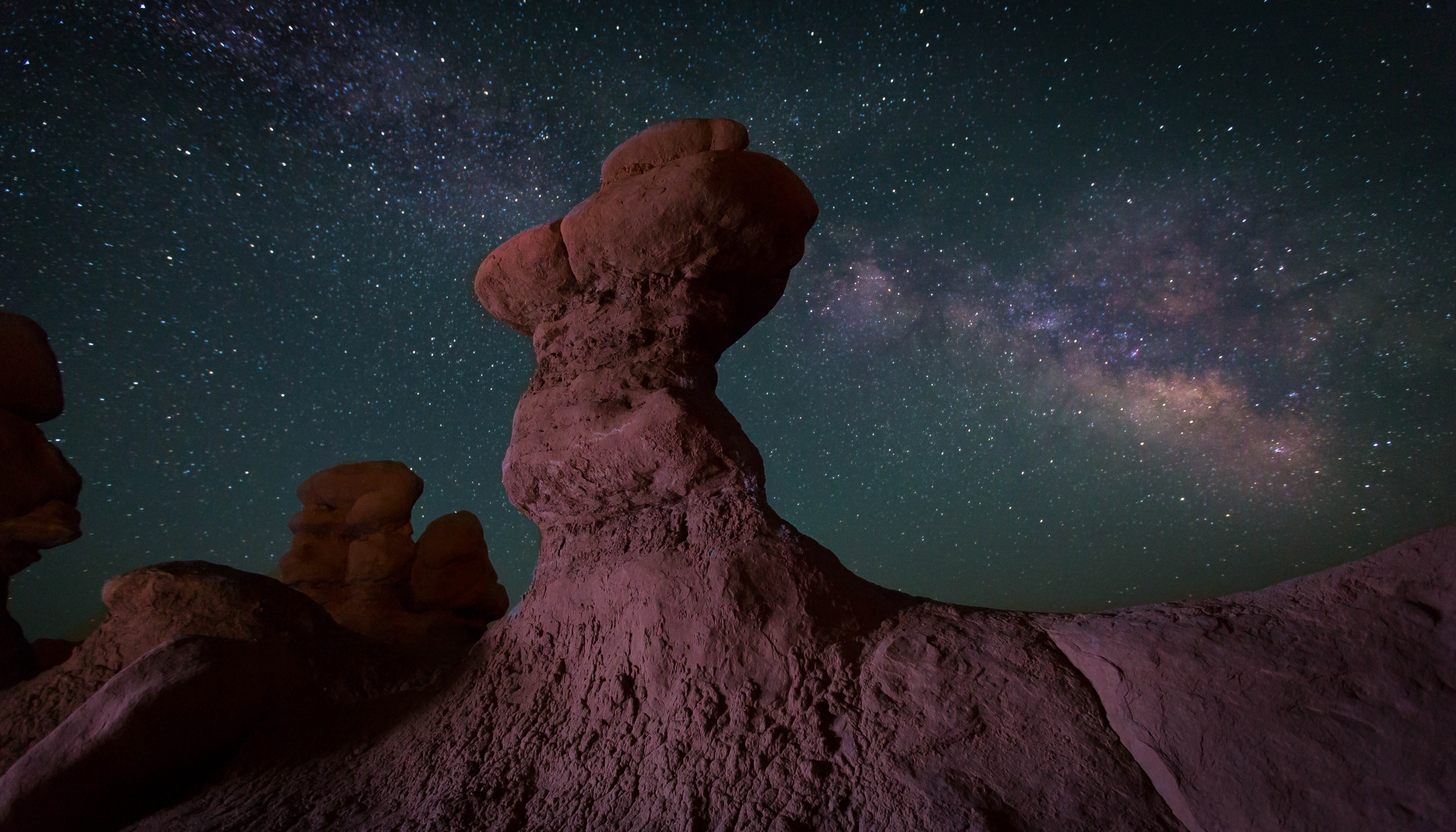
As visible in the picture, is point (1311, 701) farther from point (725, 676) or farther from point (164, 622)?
point (164, 622)

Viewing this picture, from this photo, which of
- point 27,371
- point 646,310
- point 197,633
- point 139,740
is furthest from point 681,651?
point 27,371

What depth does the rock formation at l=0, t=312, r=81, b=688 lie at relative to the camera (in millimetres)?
3836

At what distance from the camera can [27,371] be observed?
13.5ft

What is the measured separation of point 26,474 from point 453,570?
277 cm

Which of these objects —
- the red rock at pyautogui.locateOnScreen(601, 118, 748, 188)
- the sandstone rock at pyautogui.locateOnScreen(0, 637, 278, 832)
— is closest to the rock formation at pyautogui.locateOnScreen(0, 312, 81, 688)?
the sandstone rock at pyautogui.locateOnScreen(0, 637, 278, 832)

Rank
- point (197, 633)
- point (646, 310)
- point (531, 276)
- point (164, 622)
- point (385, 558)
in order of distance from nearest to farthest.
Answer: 1. point (197, 633)
2. point (164, 622)
3. point (646, 310)
4. point (531, 276)
5. point (385, 558)

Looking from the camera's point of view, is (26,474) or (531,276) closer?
(531,276)

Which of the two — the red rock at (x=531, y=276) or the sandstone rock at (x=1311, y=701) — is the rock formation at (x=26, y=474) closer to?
the red rock at (x=531, y=276)

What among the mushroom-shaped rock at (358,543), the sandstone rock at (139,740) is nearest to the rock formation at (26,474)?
the mushroom-shaped rock at (358,543)

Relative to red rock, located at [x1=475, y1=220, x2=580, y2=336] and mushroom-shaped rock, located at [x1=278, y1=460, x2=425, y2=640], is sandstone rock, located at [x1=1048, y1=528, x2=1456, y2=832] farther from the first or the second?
mushroom-shaped rock, located at [x1=278, y1=460, x2=425, y2=640]

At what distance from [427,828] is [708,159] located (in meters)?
3.05

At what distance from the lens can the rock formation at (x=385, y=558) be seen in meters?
5.44

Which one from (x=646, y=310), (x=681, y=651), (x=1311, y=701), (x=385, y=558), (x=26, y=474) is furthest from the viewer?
(x=385, y=558)

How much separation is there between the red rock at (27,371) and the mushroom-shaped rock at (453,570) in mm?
2636
